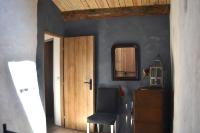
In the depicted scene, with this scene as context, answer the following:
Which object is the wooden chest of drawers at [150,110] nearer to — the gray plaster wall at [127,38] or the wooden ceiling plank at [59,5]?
the gray plaster wall at [127,38]

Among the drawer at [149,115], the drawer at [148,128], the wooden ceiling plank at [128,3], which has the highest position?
the wooden ceiling plank at [128,3]

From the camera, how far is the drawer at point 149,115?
12.1ft

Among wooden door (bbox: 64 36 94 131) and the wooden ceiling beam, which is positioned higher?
the wooden ceiling beam

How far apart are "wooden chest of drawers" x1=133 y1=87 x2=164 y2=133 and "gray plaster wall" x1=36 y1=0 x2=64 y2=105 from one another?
161cm

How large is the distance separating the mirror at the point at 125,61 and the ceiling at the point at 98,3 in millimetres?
775

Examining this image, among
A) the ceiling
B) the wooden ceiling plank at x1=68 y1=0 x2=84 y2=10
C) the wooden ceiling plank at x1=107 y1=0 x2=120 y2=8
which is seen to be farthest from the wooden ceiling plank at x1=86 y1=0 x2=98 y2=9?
the wooden ceiling plank at x1=107 y1=0 x2=120 y2=8

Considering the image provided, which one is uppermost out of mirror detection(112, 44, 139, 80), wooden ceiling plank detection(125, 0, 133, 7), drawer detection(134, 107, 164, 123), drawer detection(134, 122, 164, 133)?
wooden ceiling plank detection(125, 0, 133, 7)

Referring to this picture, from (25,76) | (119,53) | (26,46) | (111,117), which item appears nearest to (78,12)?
(119,53)

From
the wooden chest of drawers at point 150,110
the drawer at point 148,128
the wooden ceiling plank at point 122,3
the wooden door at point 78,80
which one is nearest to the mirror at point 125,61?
the wooden door at point 78,80

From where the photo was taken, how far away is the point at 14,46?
11.0 feet

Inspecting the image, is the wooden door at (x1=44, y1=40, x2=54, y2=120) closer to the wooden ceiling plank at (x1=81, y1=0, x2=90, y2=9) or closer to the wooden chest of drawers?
the wooden ceiling plank at (x1=81, y1=0, x2=90, y2=9)

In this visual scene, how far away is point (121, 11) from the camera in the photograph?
459 centimetres

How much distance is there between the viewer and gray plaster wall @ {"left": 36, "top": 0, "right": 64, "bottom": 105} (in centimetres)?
398

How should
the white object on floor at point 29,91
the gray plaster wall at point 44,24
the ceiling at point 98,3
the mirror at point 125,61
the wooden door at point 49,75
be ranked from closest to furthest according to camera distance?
the white object on floor at point 29,91
the gray plaster wall at point 44,24
the ceiling at point 98,3
the mirror at point 125,61
the wooden door at point 49,75
